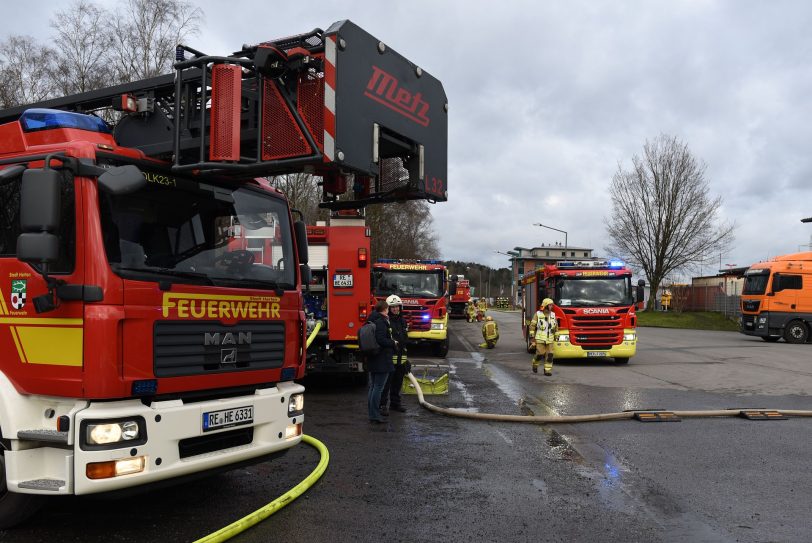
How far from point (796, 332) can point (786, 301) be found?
1282 mm

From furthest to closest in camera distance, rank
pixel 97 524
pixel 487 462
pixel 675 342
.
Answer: pixel 675 342
pixel 487 462
pixel 97 524

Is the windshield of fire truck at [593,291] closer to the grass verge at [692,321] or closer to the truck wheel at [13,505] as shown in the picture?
the truck wheel at [13,505]

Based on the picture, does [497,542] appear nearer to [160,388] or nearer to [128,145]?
[160,388]

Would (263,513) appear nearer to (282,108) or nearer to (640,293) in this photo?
(282,108)

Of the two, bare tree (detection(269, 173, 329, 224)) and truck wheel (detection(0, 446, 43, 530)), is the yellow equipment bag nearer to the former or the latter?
truck wheel (detection(0, 446, 43, 530))

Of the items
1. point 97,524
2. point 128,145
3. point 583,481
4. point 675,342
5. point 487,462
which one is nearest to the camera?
point 97,524

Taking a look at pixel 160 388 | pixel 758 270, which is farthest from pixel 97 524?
pixel 758 270

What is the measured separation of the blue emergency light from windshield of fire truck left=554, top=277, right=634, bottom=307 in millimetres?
13313

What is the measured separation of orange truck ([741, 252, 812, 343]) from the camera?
955 inches

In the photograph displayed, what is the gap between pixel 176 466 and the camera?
409 centimetres

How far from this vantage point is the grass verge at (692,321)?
36787mm

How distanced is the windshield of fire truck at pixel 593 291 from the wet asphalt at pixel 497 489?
22.0 feet

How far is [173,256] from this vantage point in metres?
4.44

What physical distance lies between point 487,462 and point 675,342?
20.4 metres
